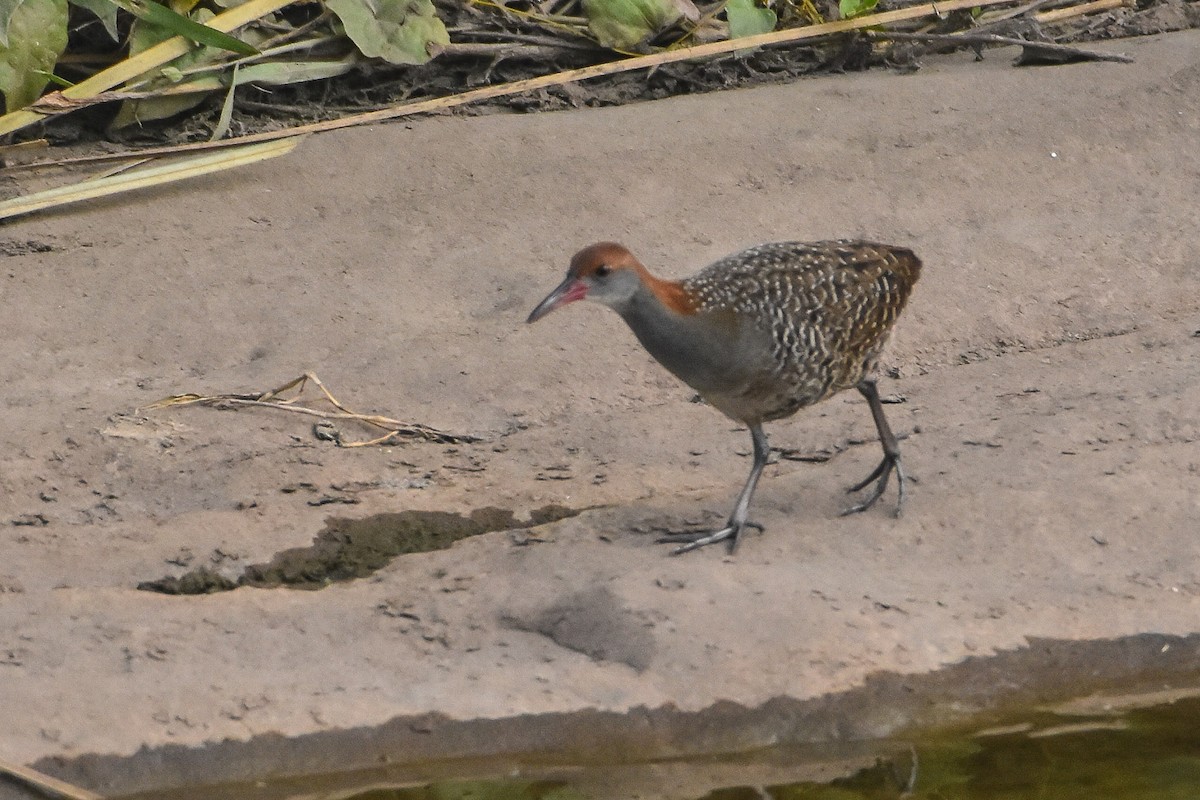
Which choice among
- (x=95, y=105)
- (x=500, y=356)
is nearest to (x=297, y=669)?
(x=500, y=356)

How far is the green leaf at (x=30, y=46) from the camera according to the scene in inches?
288

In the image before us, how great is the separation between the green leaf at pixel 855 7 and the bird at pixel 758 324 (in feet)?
10.9

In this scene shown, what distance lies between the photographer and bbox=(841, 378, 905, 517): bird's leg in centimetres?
543

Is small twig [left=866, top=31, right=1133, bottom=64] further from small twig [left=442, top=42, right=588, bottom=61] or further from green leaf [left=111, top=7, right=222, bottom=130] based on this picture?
green leaf [left=111, top=7, right=222, bottom=130]

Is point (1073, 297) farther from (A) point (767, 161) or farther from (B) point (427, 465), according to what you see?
(B) point (427, 465)

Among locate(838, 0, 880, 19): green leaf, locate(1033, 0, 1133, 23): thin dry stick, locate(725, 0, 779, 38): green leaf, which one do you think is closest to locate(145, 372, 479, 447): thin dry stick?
locate(725, 0, 779, 38): green leaf

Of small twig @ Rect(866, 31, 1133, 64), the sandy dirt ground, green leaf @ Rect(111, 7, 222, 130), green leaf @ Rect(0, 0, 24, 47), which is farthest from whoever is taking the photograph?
small twig @ Rect(866, 31, 1133, 64)

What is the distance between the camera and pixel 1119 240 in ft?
22.8

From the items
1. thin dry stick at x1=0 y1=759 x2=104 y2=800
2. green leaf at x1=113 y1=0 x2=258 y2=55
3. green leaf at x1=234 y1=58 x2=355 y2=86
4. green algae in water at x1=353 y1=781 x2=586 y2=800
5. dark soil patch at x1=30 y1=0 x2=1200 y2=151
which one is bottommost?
green algae in water at x1=353 y1=781 x2=586 y2=800

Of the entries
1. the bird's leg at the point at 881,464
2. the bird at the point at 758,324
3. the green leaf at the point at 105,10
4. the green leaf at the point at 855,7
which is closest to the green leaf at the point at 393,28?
the green leaf at the point at 105,10

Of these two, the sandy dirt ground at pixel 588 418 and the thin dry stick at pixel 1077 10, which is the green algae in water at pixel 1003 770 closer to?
the sandy dirt ground at pixel 588 418

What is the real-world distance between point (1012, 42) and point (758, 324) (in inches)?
151

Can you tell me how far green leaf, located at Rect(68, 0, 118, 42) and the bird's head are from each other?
3464mm

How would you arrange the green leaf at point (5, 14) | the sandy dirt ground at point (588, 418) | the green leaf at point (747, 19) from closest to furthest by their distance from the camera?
the sandy dirt ground at point (588, 418) → the green leaf at point (5, 14) → the green leaf at point (747, 19)
